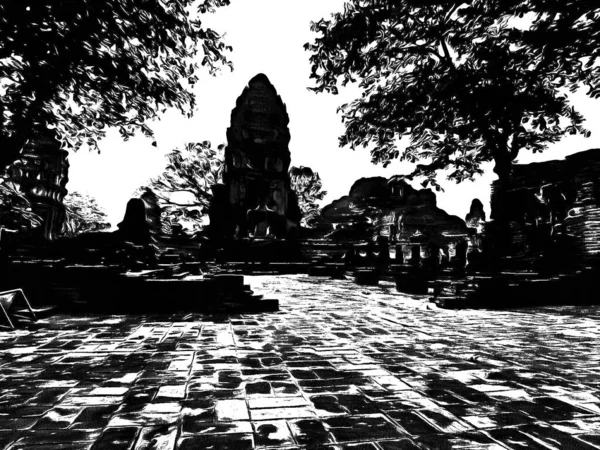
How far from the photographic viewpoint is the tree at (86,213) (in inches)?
1714

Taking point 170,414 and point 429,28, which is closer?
point 170,414

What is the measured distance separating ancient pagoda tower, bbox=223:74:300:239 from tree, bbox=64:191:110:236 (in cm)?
2140

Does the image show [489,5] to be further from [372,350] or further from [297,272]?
[297,272]

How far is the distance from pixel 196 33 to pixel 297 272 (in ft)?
56.1

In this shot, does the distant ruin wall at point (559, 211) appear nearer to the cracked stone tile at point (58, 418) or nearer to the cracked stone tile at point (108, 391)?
the cracked stone tile at point (108, 391)

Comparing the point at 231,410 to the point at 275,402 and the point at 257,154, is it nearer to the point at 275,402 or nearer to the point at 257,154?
the point at 275,402

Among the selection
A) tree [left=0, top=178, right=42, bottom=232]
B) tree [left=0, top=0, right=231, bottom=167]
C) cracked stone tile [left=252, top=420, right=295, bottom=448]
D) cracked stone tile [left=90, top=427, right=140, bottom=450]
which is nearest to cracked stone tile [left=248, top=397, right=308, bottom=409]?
cracked stone tile [left=252, top=420, right=295, bottom=448]

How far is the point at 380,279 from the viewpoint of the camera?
61.9ft

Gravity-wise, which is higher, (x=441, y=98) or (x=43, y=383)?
(x=441, y=98)

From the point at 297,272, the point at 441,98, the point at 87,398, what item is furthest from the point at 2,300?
the point at 297,272

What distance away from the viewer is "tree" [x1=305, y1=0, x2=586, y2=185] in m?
10.5

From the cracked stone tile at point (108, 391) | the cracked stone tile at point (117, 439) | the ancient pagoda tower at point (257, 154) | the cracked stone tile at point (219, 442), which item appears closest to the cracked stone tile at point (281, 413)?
the cracked stone tile at point (219, 442)

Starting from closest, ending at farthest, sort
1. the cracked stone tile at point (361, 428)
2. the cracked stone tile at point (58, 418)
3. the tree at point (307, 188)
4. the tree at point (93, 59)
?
the cracked stone tile at point (361, 428)
the cracked stone tile at point (58, 418)
the tree at point (93, 59)
the tree at point (307, 188)

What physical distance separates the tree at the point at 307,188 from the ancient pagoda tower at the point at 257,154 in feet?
33.2
